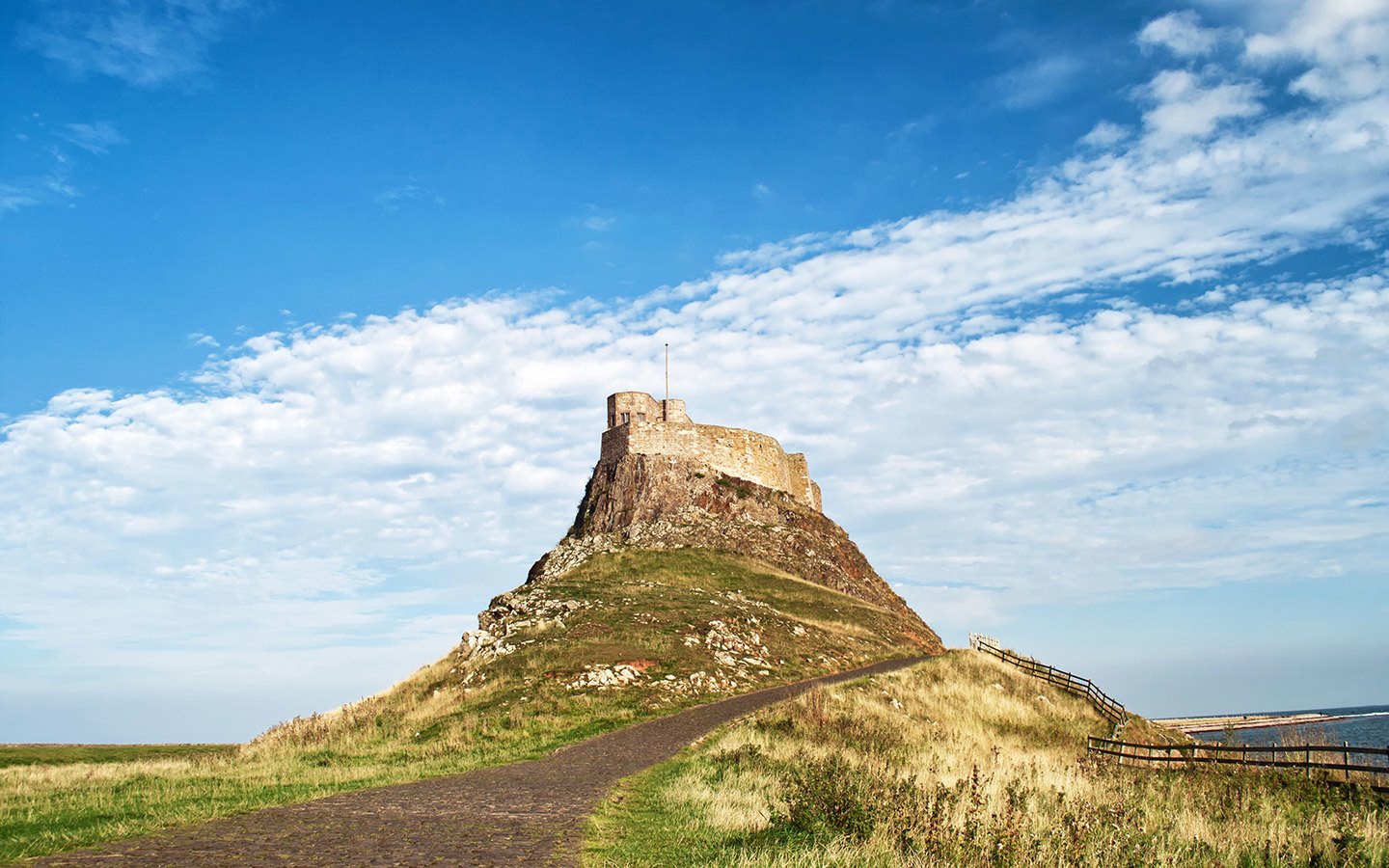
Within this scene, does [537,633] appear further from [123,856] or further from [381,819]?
[123,856]

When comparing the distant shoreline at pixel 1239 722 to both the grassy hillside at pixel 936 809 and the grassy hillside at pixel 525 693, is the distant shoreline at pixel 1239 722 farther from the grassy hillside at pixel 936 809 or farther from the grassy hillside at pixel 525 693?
the grassy hillside at pixel 525 693

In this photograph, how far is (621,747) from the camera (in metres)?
20.9

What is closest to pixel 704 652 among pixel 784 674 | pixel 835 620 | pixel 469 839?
pixel 784 674

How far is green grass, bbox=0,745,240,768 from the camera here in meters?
28.4

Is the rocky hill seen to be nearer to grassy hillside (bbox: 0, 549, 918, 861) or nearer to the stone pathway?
grassy hillside (bbox: 0, 549, 918, 861)

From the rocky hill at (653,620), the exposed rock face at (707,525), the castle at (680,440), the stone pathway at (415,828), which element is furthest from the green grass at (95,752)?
Answer: the castle at (680,440)

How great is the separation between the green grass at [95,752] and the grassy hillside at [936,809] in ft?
61.6

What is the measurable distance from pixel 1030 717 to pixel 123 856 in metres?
27.9

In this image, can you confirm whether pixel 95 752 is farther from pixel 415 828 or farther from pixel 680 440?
pixel 680 440

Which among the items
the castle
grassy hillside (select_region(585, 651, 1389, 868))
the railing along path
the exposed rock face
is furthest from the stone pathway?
the castle

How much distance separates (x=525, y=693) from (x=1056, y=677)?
77.3ft

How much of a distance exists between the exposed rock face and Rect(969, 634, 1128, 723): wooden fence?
10.6 m

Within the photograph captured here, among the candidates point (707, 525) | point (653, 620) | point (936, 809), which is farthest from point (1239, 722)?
point (936, 809)

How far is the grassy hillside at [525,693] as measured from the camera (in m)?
15.2
